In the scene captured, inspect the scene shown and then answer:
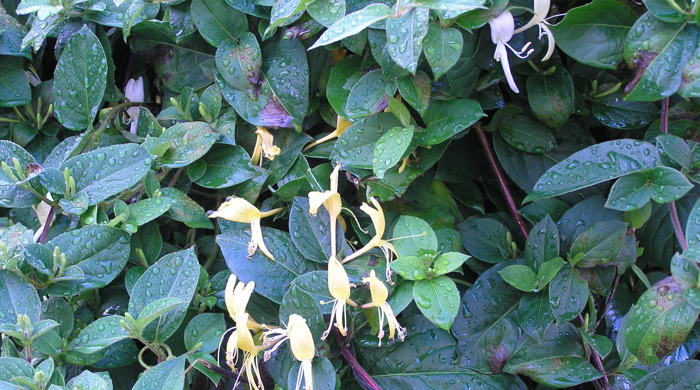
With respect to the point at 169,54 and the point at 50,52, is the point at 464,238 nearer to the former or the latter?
the point at 169,54

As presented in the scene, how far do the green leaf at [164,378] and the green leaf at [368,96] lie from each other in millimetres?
380

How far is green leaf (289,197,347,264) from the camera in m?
0.82

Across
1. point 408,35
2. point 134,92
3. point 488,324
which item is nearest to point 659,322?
point 488,324

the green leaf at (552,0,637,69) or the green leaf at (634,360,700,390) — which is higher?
the green leaf at (552,0,637,69)

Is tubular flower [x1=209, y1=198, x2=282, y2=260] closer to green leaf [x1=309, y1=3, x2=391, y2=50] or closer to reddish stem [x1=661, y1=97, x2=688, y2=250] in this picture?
green leaf [x1=309, y1=3, x2=391, y2=50]

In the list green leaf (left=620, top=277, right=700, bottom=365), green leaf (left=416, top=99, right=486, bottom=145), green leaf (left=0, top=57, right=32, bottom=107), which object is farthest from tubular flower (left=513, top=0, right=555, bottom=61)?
green leaf (left=0, top=57, right=32, bottom=107)

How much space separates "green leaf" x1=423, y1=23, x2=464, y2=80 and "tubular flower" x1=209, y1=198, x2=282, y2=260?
29 centimetres

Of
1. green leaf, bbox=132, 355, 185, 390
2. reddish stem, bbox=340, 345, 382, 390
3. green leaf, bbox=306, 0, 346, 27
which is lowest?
reddish stem, bbox=340, 345, 382, 390

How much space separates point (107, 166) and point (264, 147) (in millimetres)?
220

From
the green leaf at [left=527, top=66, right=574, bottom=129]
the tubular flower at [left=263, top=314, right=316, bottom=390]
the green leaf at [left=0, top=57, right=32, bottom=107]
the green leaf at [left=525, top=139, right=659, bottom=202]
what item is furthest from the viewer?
the green leaf at [left=0, top=57, right=32, bottom=107]

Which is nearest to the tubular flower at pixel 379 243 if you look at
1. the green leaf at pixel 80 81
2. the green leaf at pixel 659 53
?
the green leaf at pixel 659 53

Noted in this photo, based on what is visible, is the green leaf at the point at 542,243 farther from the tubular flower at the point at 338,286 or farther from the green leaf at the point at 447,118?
the tubular flower at the point at 338,286

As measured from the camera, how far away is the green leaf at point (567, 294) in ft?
2.61

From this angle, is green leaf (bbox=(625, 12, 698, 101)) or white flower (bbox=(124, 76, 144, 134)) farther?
white flower (bbox=(124, 76, 144, 134))
